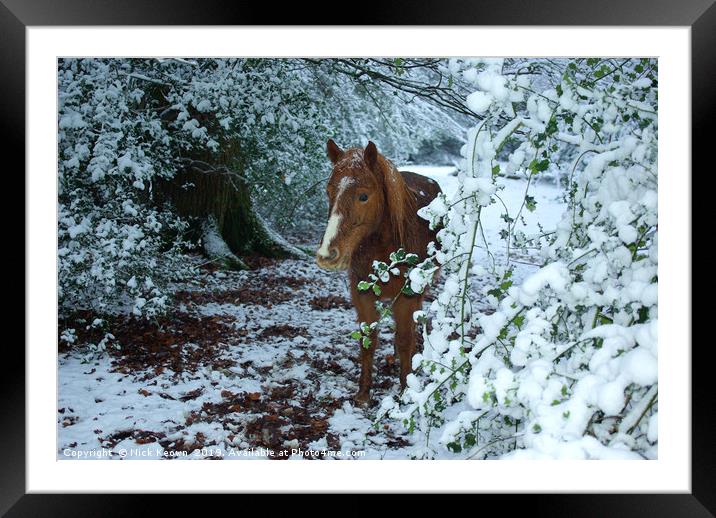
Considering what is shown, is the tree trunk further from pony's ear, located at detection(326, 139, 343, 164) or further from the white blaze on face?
pony's ear, located at detection(326, 139, 343, 164)

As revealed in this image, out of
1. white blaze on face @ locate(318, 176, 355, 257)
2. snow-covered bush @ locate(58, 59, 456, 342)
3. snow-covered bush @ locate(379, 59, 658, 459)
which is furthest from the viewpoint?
snow-covered bush @ locate(58, 59, 456, 342)

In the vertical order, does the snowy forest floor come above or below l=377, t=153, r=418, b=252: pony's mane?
below

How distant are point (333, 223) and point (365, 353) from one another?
855 millimetres

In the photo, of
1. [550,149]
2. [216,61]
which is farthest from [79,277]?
[550,149]

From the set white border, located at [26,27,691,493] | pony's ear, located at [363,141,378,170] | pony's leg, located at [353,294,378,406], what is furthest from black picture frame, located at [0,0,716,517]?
pony's leg, located at [353,294,378,406]

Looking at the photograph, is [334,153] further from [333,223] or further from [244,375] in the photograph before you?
[244,375]

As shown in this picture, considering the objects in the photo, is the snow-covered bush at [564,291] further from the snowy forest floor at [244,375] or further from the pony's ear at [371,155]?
the pony's ear at [371,155]

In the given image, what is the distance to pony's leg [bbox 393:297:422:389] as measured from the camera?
297 cm

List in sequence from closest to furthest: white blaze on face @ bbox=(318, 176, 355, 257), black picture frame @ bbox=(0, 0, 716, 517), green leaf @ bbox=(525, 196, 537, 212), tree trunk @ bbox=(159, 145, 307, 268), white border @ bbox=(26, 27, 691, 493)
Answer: black picture frame @ bbox=(0, 0, 716, 517)
white border @ bbox=(26, 27, 691, 493)
green leaf @ bbox=(525, 196, 537, 212)
white blaze on face @ bbox=(318, 176, 355, 257)
tree trunk @ bbox=(159, 145, 307, 268)

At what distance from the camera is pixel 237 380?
292 centimetres

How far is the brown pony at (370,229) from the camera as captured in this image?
2732mm
